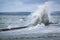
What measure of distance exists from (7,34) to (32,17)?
1.06 ft

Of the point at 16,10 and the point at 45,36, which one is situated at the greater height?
the point at 16,10

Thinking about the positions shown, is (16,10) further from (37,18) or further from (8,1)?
(37,18)

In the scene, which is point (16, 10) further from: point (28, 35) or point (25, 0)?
point (28, 35)

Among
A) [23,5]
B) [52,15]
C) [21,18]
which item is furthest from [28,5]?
[52,15]

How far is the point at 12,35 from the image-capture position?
1374 mm

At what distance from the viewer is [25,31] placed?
136 cm

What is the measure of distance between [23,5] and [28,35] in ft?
1.06

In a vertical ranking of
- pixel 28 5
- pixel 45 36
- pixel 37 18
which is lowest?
pixel 45 36

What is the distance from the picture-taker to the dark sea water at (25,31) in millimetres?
1348

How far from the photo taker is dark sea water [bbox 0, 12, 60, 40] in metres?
1.35

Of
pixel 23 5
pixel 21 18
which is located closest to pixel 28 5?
pixel 23 5

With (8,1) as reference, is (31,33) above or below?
below

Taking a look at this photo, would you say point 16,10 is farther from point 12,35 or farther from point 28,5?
point 12,35

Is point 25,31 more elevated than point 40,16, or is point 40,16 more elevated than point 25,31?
point 40,16
